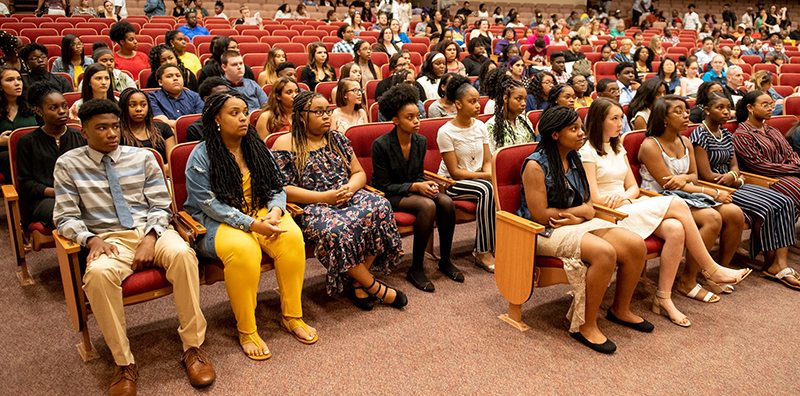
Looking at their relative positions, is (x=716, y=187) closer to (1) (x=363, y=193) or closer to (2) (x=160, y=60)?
(1) (x=363, y=193)

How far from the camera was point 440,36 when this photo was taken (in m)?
9.14

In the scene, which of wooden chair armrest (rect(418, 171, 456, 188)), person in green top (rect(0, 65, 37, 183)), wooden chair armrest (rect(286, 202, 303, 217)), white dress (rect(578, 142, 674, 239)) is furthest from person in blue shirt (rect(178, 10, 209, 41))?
white dress (rect(578, 142, 674, 239))

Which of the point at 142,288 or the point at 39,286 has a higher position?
the point at 142,288

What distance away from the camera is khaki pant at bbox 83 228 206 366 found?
6.66 feet

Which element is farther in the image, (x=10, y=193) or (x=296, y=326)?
(x=10, y=193)

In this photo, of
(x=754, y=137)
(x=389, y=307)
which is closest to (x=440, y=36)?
(x=754, y=137)

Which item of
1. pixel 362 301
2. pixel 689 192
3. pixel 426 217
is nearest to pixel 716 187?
A: pixel 689 192

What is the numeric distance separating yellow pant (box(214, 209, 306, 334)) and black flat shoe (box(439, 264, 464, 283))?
910 mm

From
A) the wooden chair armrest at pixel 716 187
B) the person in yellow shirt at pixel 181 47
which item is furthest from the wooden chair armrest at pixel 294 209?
the person in yellow shirt at pixel 181 47

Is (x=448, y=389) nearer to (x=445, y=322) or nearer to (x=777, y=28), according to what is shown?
(x=445, y=322)

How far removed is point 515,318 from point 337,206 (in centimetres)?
96

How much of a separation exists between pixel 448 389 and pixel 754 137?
259 cm

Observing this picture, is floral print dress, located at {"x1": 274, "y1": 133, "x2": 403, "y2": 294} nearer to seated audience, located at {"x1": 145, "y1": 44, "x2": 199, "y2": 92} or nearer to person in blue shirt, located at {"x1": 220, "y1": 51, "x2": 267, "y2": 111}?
person in blue shirt, located at {"x1": 220, "y1": 51, "x2": 267, "y2": 111}

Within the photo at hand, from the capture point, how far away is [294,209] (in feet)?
8.68
